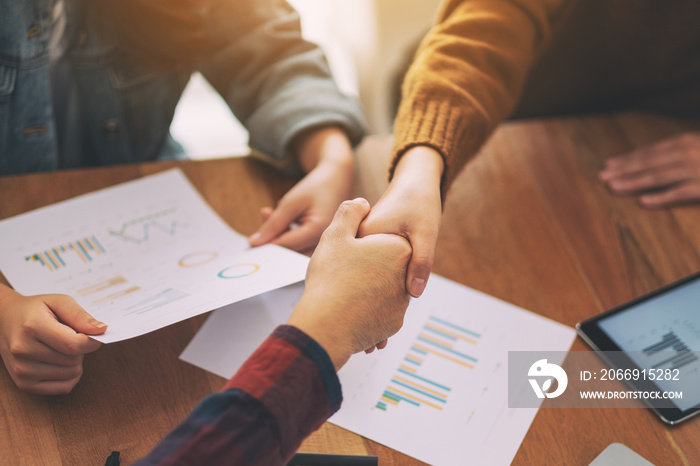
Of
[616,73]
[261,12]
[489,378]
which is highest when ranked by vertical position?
[261,12]

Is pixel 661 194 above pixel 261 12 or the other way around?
the other way around

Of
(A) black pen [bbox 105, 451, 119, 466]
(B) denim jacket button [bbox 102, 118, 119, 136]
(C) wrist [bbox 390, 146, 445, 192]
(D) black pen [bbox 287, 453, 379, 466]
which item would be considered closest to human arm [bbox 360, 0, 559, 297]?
(C) wrist [bbox 390, 146, 445, 192]

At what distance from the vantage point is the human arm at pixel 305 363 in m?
0.40

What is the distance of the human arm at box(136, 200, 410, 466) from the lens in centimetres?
40

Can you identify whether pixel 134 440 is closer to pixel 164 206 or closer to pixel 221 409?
pixel 221 409

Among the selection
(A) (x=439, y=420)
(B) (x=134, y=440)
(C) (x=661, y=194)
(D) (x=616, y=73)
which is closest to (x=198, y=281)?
(B) (x=134, y=440)

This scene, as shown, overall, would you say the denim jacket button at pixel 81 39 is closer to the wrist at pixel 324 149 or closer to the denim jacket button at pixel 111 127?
the denim jacket button at pixel 111 127

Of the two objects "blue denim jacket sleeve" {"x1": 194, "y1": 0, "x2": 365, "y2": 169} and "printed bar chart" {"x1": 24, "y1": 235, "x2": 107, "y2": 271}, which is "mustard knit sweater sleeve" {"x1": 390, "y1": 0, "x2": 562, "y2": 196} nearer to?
"blue denim jacket sleeve" {"x1": 194, "y1": 0, "x2": 365, "y2": 169}

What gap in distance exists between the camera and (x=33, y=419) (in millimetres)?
543

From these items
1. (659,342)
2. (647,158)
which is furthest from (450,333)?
(647,158)

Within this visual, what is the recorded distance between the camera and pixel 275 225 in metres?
0.68

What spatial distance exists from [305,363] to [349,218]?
179 millimetres

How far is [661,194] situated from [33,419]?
851mm

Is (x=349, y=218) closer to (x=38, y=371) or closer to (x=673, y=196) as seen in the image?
(x=38, y=371)
